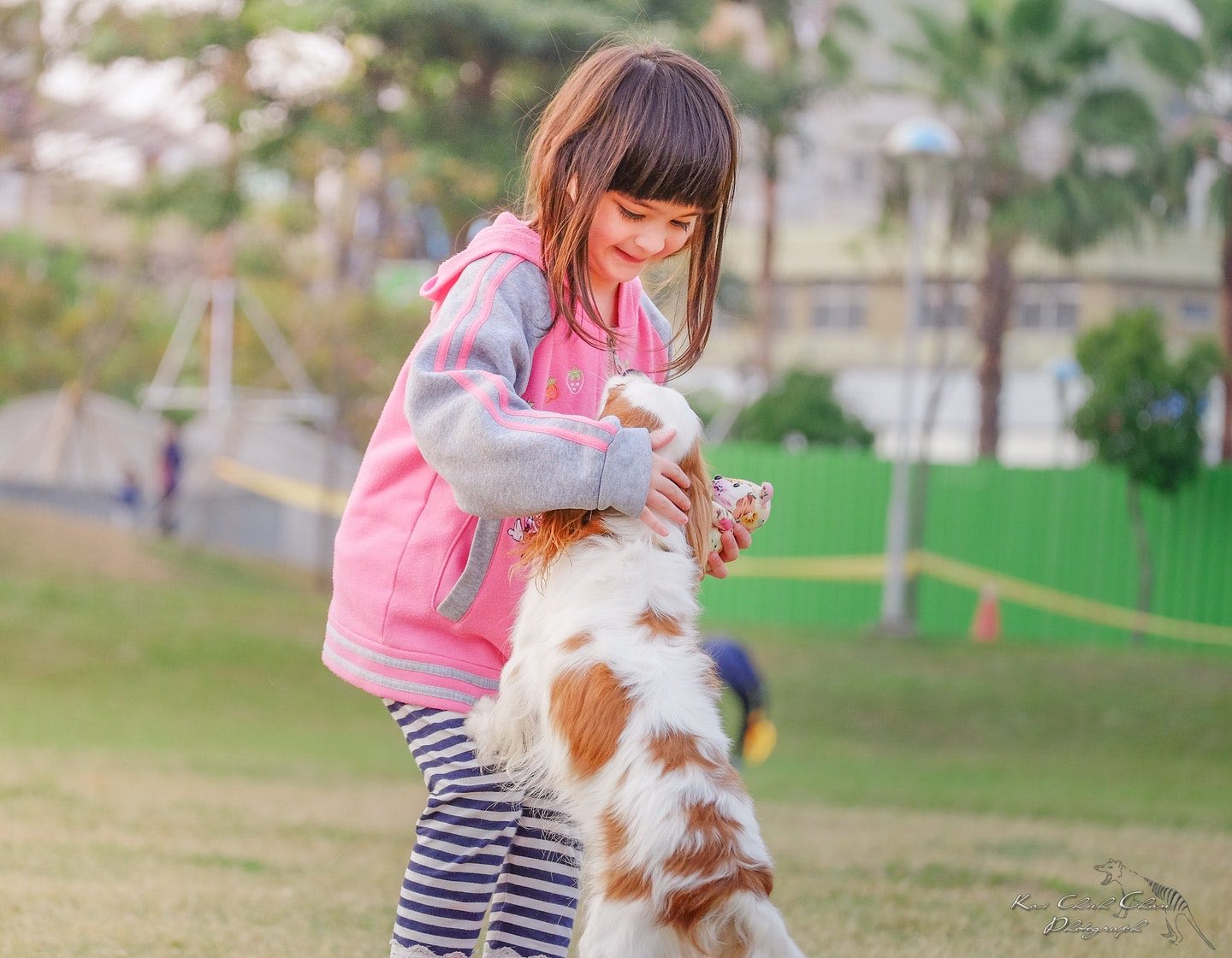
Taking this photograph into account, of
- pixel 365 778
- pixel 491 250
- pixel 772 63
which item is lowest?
pixel 365 778

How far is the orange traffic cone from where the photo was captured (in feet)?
55.0

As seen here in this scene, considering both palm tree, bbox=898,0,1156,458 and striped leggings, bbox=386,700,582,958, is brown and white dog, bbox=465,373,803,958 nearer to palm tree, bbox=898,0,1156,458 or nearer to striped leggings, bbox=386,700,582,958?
striped leggings, bbox=386,700,582,958

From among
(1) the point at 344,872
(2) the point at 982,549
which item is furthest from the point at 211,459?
(1) the point at 344,872

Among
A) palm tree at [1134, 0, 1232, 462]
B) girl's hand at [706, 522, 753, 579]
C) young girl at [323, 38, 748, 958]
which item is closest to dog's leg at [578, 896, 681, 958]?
young girl at [323, 38, 748, 958]

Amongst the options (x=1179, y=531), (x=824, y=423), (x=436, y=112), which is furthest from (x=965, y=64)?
(x=436, y=112)

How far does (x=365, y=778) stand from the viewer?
8.61 metres

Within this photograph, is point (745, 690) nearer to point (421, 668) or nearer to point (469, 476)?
point (421, 668)

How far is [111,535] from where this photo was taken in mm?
15570

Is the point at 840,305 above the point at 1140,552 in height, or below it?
above

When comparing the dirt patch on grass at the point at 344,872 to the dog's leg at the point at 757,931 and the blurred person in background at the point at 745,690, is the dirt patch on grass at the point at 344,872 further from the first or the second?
the dog's leg at the point at 757,931

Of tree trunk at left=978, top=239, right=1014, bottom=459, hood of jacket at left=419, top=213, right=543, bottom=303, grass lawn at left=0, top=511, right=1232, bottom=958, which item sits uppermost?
tree trunk at left=978, top=239, right=1014, bottom=459

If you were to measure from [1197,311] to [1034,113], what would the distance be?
21.0 meters

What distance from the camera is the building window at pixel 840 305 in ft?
132

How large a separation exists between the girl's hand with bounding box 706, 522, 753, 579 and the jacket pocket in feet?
1.33
